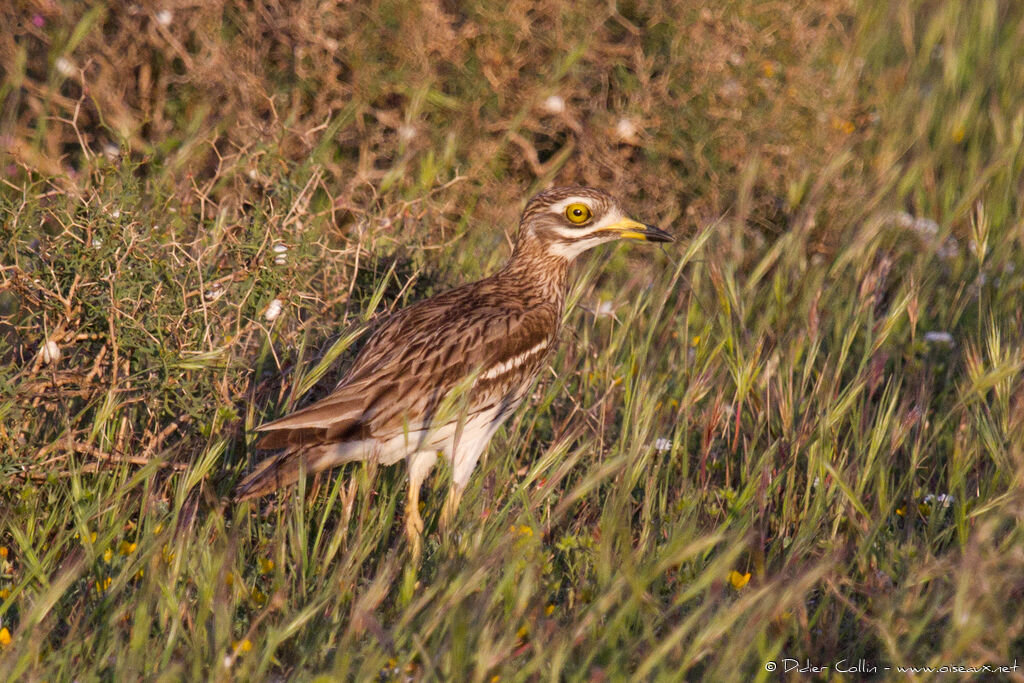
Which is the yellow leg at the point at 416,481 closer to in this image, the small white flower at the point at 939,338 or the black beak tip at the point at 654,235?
the black beak tip at the point at 654,235

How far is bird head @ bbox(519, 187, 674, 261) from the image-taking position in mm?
5129

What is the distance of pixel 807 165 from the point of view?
22.3 feet

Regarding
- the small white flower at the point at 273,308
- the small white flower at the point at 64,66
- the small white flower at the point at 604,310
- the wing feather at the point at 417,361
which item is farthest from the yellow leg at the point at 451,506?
the small white flower at the point at 64,66

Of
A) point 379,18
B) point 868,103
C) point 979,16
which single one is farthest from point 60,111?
point 979,16

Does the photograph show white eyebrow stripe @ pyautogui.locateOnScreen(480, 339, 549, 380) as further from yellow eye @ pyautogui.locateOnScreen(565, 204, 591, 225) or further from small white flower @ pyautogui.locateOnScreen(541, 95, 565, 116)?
small white flower @ pyautogui.locateOnScreen(541, 95, 565, 116)

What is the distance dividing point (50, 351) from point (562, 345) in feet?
7.15

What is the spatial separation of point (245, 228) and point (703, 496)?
6.53 feet

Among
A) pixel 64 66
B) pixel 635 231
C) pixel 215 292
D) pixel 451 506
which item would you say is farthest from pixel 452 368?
pixel 64 66

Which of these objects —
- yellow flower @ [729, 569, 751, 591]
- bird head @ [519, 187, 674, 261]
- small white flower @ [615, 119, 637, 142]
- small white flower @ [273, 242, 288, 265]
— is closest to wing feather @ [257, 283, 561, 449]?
bird head @ [519, 187, 674, 261]

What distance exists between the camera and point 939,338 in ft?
17.8

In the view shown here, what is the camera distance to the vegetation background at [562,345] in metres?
3.27

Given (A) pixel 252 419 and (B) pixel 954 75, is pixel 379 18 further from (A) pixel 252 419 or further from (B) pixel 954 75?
(B) pixel 954 75

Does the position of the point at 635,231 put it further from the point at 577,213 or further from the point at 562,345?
the point at 562,345

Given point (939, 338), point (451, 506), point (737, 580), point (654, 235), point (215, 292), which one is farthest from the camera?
point (939, 338)
